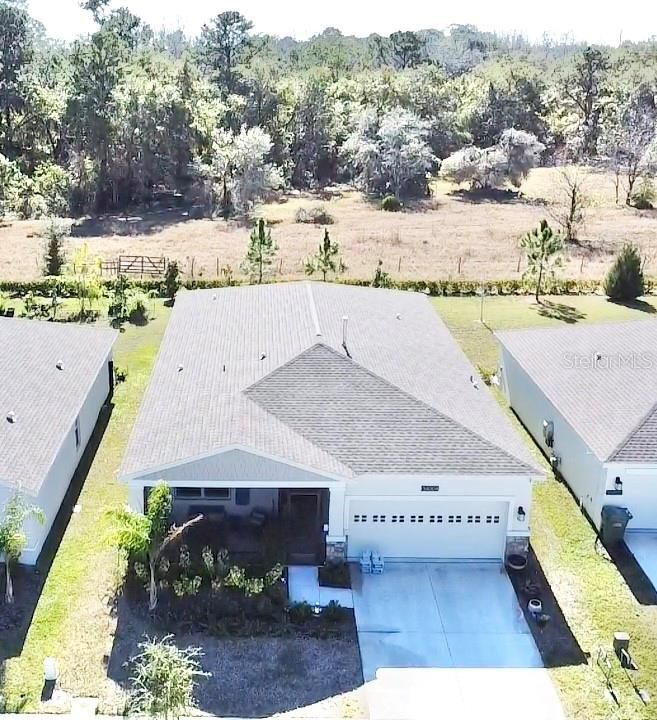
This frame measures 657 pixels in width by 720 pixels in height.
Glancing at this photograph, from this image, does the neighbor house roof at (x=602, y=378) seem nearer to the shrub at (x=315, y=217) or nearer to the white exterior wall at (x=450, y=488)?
the white exterior wall at (x=450, y=488)

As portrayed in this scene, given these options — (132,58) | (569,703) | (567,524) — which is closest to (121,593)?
(569,703)

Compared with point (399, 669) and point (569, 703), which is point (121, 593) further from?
point (569, 703)

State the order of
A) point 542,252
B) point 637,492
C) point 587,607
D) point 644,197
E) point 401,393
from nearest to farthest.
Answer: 1. point 587,607
2. point 637,492
3. point 401,393
4. point 542,252
5. point 644,197

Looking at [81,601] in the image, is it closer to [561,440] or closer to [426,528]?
[426,528]

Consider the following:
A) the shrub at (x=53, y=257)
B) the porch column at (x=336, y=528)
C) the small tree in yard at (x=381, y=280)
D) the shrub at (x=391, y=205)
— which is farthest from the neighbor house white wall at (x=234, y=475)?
the shrub at (x=391, y=205)

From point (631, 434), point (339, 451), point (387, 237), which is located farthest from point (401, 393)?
point (387, 237)

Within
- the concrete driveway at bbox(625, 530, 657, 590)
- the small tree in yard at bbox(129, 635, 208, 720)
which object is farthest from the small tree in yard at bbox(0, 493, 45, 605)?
the concrete driveway at bbox(625, 530, 657, 590)

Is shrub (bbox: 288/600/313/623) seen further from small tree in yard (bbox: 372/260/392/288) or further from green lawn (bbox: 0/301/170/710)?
small tree in yard (bbox: 372/260/392/288)
